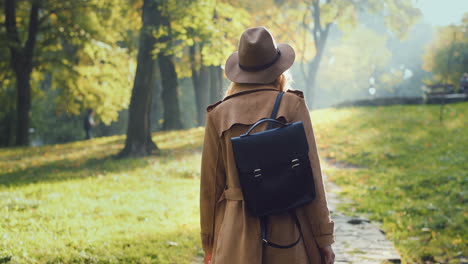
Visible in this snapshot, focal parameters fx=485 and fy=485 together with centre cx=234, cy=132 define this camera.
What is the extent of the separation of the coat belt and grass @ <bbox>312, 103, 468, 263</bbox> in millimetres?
3334

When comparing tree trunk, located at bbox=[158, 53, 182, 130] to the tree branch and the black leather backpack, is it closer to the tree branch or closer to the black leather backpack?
the tree branch

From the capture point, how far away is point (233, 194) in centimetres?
276

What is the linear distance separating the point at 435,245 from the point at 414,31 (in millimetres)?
76487

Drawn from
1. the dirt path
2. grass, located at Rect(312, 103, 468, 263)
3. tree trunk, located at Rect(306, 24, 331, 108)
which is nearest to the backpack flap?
the dirt path

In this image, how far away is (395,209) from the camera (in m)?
7.69

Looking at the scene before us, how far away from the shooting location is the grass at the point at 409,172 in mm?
6176

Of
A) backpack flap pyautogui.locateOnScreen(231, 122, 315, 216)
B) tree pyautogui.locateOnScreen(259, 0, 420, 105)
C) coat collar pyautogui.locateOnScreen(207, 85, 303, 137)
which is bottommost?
backpack flap pyautogui.locateOnScreen(231, 122, 315, 216)

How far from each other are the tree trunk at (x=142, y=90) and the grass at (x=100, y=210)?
73 cm

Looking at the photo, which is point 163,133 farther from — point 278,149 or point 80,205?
point 278,149

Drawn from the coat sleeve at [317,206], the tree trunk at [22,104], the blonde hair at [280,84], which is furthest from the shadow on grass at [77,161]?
the coat sleeve at [317,206]

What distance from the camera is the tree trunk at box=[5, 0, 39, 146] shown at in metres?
19.2

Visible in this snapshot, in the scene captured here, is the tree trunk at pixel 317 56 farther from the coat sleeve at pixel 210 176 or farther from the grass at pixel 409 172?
the coat sleeve at pixel 210 176

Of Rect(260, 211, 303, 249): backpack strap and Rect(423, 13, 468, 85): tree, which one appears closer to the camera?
Rect(260, 211, 303, 249): backpack strap


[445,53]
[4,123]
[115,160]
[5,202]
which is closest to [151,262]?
[5,202]
